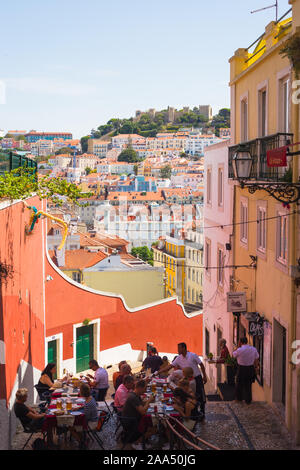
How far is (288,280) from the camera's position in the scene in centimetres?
806

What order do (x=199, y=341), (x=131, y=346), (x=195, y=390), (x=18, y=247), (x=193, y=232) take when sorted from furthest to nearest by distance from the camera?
(x=193, y=232)
(x=199, y=341)
(x=131, y=346)
(x=18, y=247)
(x=195, y=390)

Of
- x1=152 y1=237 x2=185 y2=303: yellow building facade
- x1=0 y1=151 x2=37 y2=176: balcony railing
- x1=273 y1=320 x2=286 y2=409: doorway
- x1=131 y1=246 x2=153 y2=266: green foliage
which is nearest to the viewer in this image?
x1=273 y1=320 x2=286 y2=409: doorway

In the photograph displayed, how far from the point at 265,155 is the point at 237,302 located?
3.41 m

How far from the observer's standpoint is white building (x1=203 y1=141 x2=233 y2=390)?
13.3m

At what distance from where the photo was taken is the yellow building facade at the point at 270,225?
25.3 ft

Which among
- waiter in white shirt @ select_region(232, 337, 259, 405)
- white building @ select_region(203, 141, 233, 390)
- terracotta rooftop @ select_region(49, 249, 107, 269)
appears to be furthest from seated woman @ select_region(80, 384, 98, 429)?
terracotta rooftop @ select_region(49, 249, 107, 269)

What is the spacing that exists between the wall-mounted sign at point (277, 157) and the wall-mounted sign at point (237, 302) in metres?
3.91

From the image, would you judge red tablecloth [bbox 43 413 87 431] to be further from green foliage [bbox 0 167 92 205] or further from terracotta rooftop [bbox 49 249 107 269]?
terracotta rooftop [bbox 49 249 107 269]

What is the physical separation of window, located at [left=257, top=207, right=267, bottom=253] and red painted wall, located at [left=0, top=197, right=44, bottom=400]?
3796 mm

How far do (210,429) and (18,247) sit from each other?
391cm

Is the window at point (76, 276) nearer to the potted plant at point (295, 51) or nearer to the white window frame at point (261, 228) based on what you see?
the white window frame at point (261, 228)

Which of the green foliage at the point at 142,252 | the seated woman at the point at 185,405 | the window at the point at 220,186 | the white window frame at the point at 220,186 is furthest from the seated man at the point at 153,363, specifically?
the green foliage at the point at 142,252

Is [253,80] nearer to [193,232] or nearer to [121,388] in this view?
[121,388]
